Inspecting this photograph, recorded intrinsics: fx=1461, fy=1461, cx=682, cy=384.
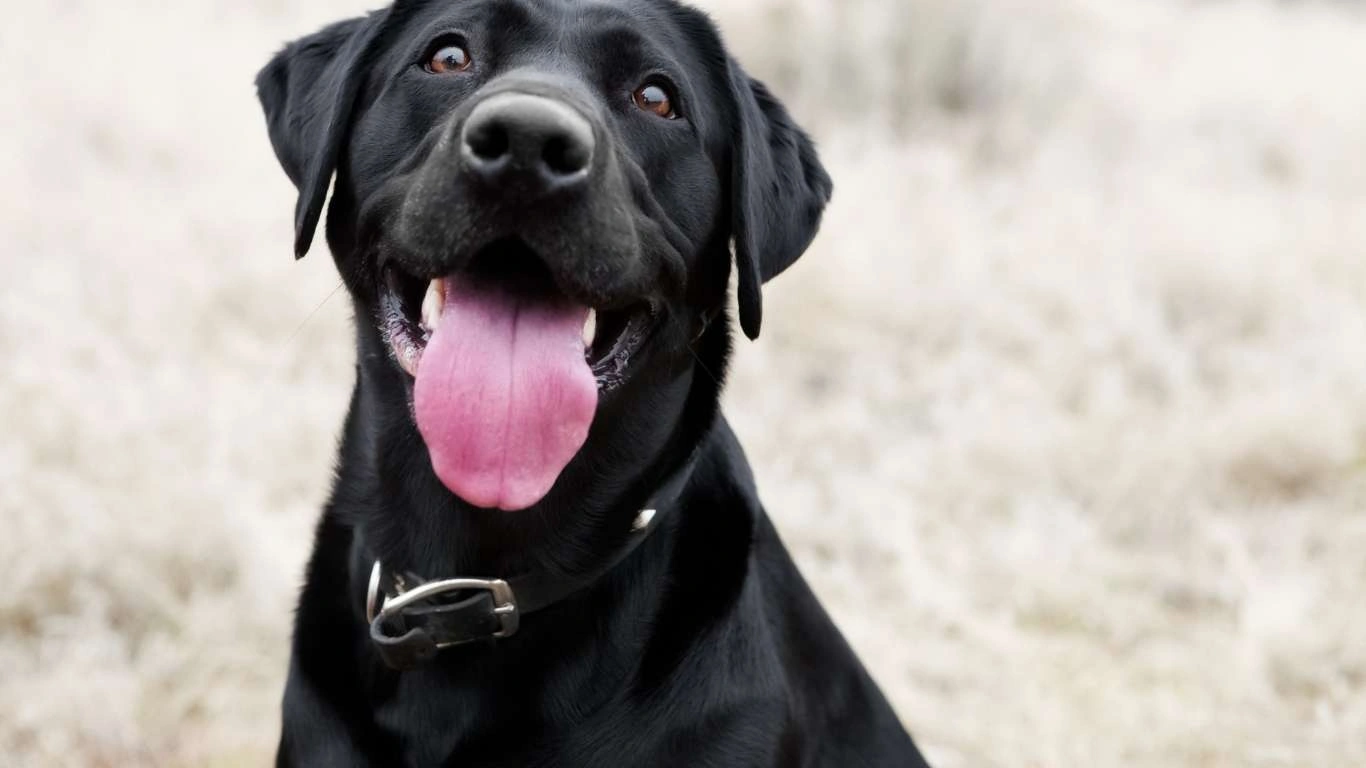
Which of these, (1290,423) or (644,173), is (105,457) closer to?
(644,173)

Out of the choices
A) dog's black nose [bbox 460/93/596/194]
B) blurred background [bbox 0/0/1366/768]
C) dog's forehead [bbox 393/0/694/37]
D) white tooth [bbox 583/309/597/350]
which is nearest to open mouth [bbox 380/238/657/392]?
white tooth [bbox 583/309/597/350]

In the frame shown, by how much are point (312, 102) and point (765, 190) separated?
811 mm

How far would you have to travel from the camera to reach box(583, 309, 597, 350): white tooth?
229cm

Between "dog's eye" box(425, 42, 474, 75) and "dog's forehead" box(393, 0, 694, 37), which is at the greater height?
"dog's forehead" box(393, 0, 694, 37)

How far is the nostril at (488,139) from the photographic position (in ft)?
6.59

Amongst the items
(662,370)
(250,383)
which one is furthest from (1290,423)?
(250,383)

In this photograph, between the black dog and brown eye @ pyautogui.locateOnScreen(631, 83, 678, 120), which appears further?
brown eye @ pyautogui.locateOnScreen(631, 83, 678, 120)

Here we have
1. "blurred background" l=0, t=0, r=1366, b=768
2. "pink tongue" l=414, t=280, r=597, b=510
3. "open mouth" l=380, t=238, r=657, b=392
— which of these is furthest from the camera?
"blurred background" l=0, t=0, r=1366, b=768

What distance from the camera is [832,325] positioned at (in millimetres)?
5836

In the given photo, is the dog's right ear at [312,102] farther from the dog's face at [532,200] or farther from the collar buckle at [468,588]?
the collar buckle at [468,588]

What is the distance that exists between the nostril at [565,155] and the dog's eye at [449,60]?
0.43m

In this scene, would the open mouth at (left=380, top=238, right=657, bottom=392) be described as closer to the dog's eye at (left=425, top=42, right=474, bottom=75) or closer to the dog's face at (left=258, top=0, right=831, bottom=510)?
the dog's face at (left=258, top=0, right=831, bottom=510)

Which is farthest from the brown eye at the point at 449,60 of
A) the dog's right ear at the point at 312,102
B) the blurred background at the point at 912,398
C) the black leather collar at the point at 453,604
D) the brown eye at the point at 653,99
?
the blurred background at the point at 912,398

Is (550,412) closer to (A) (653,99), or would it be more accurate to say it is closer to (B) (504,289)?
(B) (504,289)
